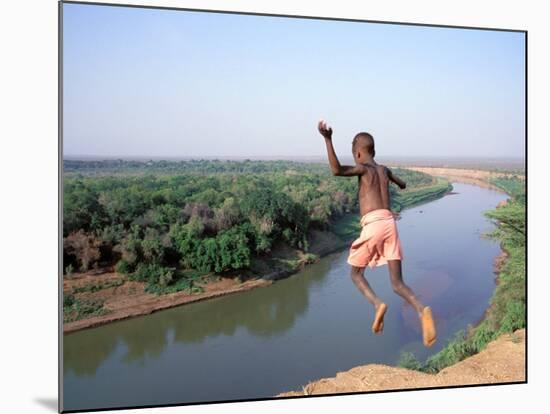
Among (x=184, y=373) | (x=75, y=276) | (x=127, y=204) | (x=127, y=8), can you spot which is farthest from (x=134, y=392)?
(x=127, y=8)

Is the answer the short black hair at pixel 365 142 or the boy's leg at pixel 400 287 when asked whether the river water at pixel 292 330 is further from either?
the short black hair at pixel 365 142

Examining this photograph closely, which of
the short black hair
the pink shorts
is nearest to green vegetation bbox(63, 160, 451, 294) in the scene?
the short black hair

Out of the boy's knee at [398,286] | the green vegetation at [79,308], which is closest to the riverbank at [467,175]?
the boy's knee at [398,286]

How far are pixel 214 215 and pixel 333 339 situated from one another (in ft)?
4.44

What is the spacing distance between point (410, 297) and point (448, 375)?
1266 mm

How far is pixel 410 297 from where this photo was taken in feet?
18.0

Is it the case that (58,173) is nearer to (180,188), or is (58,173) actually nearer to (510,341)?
(180,188)

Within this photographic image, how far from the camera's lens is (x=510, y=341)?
6.70 meters

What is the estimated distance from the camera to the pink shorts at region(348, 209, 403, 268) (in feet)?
18.3

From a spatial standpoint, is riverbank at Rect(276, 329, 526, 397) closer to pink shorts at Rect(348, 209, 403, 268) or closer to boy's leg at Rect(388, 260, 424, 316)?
boy's leg at Rect(388, 260, 424, 316)

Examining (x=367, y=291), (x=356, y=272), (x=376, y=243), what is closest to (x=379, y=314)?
(x=367, y=291)

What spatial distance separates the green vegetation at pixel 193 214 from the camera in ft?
19.5

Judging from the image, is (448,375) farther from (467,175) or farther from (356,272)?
(467,175)

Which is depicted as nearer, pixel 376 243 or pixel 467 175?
pixel 376 243
